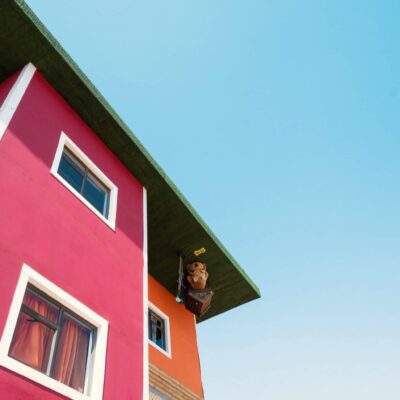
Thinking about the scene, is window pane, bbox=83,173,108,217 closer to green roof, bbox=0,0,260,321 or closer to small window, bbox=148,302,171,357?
green roof, bbox=0,0,260,321

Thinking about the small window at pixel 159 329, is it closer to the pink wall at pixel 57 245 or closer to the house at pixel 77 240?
the house at pixel 77 240

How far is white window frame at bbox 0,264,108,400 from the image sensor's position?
4.83 meters

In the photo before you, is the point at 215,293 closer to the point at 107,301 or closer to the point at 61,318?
the point at 107,301

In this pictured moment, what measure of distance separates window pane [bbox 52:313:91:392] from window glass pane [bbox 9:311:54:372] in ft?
0.67

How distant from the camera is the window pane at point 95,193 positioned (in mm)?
8627

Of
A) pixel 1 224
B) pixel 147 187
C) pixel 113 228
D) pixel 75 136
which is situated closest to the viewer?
pixel 1 224

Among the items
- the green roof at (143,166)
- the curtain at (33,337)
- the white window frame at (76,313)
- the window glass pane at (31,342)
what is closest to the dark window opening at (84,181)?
the green roof at (143,166)

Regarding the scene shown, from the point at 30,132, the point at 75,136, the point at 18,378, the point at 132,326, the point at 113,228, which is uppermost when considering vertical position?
the point at 75,136

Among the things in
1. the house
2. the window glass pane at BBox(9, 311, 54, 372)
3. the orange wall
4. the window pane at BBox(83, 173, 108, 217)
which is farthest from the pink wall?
the orange wall

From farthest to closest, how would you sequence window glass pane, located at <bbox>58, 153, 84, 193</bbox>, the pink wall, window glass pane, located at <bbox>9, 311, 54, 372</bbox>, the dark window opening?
the dark window opening → window glass pane, located at <bbox>58, 153, 84, 193</bbox> → the pink wall → window glass pane, located at <bbox>9, 311, 54, 372</bbox>

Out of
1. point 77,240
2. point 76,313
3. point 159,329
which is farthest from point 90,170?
point 159,329

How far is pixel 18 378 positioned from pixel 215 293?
398 inches

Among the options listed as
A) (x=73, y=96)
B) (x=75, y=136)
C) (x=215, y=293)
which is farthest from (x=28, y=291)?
(x=215, y=293)

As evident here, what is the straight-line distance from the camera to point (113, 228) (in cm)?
854
